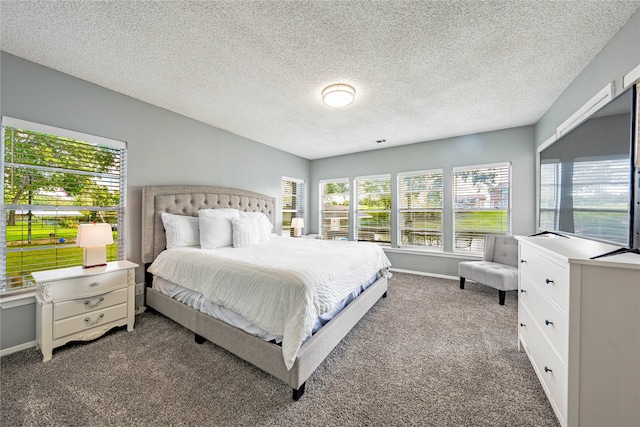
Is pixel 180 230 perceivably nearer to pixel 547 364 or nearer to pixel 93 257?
pixel 93 257

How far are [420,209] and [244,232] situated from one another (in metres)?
3.45

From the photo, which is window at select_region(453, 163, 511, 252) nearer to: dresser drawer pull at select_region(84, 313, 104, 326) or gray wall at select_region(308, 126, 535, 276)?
gray wall at select_region(308, 126, 535, 276)

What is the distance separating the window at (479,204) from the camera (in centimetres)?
393

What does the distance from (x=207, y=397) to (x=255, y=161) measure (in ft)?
12.2

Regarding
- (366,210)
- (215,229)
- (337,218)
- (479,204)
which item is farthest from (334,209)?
(215,229)

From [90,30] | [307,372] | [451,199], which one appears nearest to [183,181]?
[90,30]

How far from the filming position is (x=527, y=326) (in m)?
1.82

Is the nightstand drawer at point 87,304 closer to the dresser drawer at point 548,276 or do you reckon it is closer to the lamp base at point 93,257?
the lamp base at point 93,257

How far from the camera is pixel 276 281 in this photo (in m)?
1.68

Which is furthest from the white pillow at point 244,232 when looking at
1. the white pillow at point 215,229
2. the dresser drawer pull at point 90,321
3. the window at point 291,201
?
the window at point 291,201

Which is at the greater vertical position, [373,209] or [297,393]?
[373,209]

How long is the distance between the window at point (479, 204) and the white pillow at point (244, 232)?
3.61 metres

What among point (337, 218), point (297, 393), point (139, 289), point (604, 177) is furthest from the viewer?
point (337, 218)

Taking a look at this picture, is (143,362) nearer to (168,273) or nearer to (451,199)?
(168,273)
